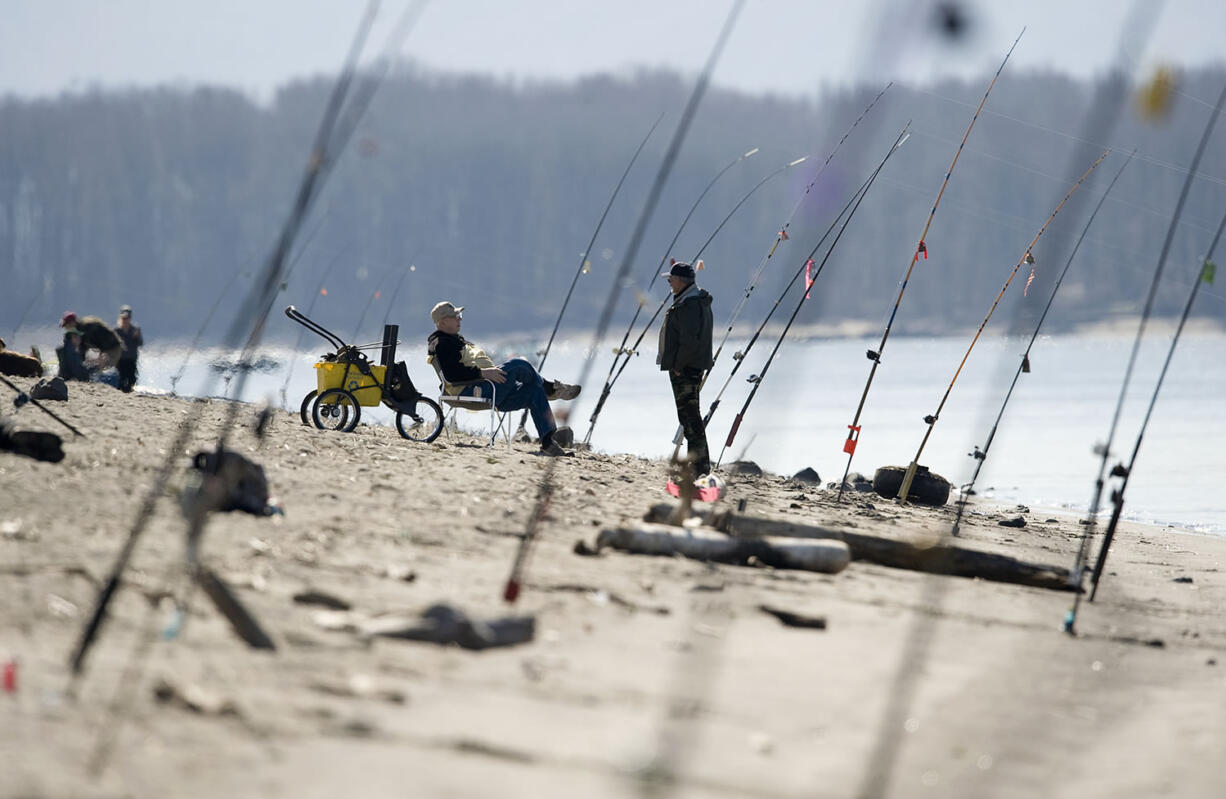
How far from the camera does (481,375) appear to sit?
9234mm

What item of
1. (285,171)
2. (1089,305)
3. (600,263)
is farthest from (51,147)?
(1089,305)

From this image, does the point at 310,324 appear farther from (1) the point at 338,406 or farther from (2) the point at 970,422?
(2) the point at 970,422

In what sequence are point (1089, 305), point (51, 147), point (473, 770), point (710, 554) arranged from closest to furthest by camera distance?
point (473, 770) < point (710, 554) < point (51, 147) < point (1089, 305)

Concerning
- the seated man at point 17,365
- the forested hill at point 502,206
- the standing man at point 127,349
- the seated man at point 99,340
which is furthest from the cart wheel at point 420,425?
the forested hill at point 502,206

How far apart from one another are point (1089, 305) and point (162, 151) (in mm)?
59129

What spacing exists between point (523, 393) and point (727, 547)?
4503mm

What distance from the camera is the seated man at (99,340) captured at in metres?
12.6

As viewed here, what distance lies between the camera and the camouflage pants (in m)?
8.06

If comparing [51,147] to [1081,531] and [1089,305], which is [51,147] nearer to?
[1089,305]

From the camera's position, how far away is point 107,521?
4438mm

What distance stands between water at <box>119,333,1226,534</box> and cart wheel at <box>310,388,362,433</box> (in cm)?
66

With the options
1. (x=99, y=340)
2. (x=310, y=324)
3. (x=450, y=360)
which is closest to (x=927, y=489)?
(x=450, y=360)

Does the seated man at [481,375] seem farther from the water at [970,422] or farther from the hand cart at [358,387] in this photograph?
the water at [970,422]

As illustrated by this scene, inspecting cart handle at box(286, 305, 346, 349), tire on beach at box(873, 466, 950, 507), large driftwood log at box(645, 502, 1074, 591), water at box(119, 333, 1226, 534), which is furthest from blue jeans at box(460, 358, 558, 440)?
large driftwood log at box(645, 502, 1074, 591)
